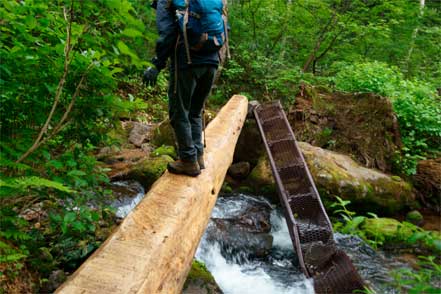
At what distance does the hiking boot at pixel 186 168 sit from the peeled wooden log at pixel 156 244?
2.7 inches

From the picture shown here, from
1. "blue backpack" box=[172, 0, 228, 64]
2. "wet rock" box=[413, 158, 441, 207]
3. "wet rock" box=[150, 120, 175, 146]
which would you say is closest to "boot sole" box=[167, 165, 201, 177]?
"blue backpack" box=[172, 0, 228, 64]

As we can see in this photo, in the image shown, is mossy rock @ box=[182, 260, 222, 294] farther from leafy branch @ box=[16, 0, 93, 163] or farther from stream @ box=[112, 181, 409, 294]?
leafy branch @ box=[16, 0, 93, 163]

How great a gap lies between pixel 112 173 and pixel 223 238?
8.64 feet

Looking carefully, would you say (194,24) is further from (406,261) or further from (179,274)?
(406,261)

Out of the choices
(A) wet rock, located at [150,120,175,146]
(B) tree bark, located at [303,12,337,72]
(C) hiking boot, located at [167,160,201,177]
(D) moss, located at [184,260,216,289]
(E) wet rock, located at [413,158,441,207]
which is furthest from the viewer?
(B) tree bark, located at [303,12,337,72]

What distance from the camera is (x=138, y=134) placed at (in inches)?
348

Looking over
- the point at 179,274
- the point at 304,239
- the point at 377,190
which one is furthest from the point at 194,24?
the point at 377,190

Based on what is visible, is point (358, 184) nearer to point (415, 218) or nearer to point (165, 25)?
point (415, 218)

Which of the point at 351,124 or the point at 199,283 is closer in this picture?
the point at 199,283

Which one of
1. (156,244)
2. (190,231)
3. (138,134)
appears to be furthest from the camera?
(138,134)

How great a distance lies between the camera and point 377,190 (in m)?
7.03

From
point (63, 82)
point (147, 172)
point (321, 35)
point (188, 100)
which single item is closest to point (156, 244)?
point (63, 82)

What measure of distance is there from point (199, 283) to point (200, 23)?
105 inches

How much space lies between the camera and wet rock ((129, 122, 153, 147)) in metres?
8.59
